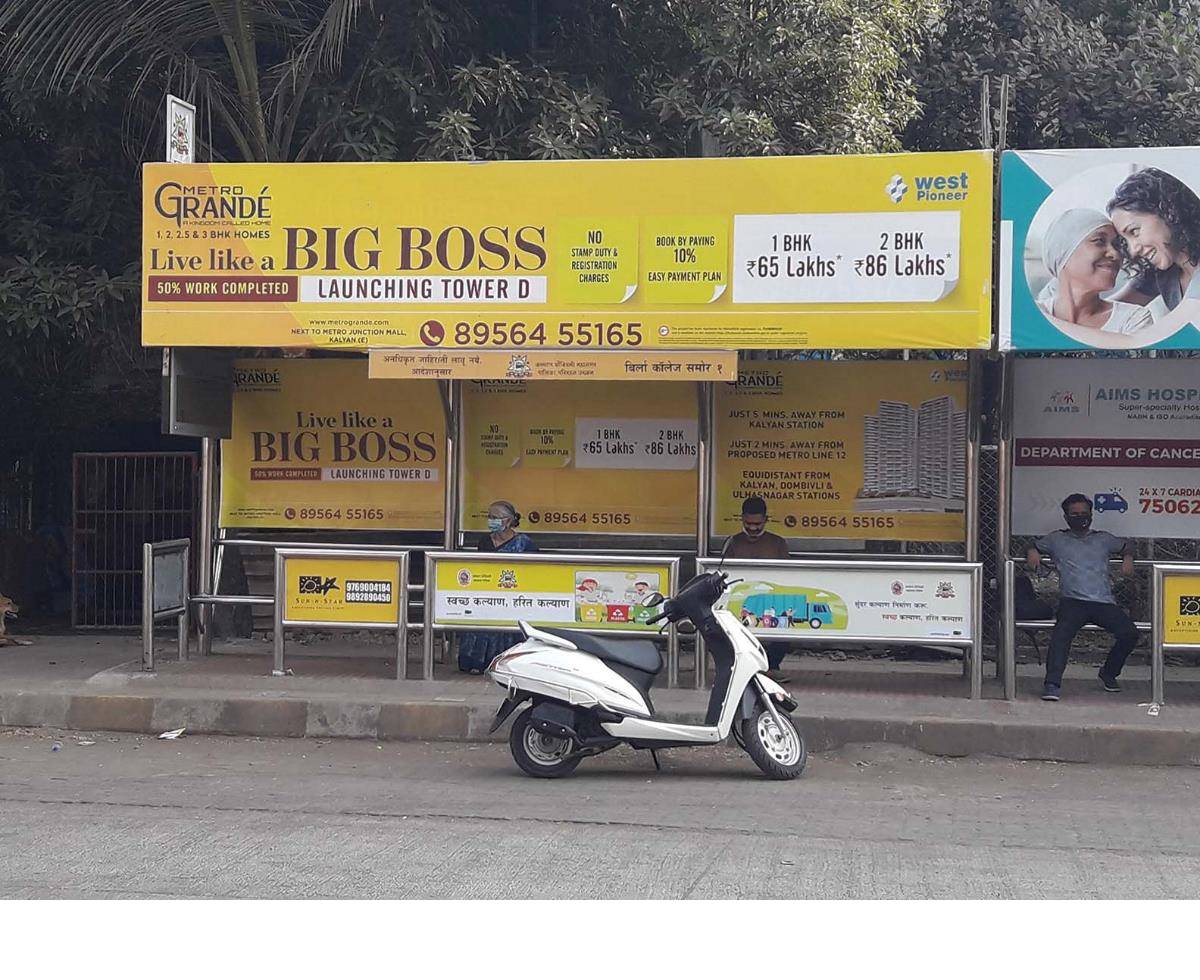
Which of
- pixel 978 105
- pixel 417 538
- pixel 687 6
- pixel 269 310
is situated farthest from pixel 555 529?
pixel 978 105

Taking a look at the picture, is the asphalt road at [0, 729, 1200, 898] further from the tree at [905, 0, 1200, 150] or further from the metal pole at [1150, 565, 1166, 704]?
the tree at [905, 0, 1200, 150]

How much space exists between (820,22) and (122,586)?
874 cm

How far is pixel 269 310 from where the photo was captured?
10031mm

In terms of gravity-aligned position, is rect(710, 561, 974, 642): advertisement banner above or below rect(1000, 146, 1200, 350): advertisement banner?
below

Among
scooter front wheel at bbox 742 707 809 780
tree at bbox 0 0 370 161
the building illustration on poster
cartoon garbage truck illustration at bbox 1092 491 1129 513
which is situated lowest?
scooter front wheel at bbox 742 707 809 780

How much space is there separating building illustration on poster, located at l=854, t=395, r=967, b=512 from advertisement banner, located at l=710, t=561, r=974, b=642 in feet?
3.71

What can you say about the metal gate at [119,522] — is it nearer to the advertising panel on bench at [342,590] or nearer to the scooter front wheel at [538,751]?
the advertising panel on bench at [342,590]

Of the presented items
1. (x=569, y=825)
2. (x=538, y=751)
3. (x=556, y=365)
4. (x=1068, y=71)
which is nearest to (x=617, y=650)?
(x=538, y=751)

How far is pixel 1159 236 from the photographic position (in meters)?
9.08

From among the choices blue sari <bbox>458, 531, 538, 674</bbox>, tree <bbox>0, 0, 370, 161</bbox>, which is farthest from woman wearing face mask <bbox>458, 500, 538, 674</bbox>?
tree <bbox>0, 0, 370, 161</bbox>

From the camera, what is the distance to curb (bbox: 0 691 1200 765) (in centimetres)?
885

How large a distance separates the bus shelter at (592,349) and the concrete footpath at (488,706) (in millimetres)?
541

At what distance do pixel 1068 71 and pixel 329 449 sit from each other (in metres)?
8.73

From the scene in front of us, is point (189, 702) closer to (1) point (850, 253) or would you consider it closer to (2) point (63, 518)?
(1) point (850, 253)
